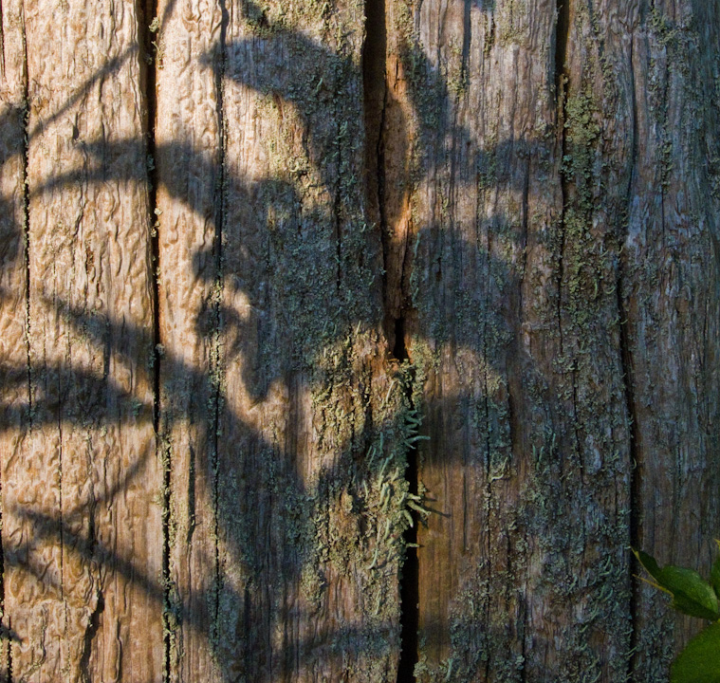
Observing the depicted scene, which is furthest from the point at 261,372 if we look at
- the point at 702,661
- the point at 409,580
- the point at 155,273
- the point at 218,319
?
the point at 702,661

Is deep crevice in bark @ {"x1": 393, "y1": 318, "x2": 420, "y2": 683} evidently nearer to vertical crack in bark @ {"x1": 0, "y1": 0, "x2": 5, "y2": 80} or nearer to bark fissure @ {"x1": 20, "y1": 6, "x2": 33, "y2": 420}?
bark fissure @ {"x1": 20, "y1": 6, "x2": 33, "y2": 420}

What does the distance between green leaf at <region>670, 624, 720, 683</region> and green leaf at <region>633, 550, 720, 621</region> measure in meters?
0.03

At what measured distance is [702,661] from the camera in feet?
3.66

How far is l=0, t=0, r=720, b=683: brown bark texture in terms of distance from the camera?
179 cm

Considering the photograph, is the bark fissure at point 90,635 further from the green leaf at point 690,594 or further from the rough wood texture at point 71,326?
the green leaf at point 690,594

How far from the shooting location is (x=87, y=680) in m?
1.80

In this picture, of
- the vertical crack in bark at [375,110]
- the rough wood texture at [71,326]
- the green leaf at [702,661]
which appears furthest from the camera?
the vertical crack in bark at [375,110]

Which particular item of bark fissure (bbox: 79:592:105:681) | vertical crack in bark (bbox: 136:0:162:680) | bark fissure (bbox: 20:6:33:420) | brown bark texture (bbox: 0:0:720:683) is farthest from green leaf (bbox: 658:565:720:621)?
bark fissure (bbox: 20:6:33:420)

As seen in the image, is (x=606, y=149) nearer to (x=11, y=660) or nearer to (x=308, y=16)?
(x=308, y=16)

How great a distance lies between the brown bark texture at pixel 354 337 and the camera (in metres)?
1.79

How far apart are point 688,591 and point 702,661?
0.35 feet

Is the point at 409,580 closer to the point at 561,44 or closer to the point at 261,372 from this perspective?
the point at 261,372

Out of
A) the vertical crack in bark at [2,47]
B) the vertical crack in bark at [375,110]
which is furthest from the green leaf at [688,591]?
the vertical crack in bark at [2,47]

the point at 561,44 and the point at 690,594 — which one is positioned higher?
the point at 561,44
